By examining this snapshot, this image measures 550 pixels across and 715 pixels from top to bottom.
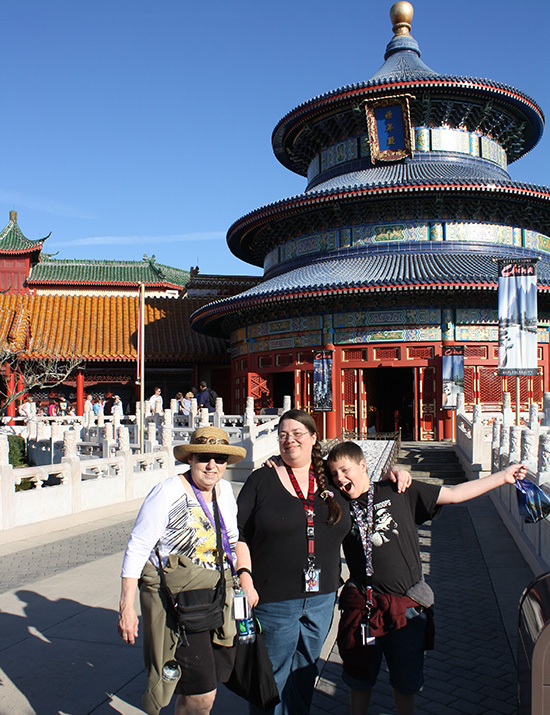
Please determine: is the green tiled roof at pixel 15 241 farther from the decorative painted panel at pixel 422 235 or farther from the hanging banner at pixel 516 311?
the hanging banner at pixel 516 311

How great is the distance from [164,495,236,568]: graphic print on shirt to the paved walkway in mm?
1491

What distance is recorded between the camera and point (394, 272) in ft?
68.5

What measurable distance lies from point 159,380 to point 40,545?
74.0 ft

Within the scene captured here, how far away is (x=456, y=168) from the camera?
23703 millimetres

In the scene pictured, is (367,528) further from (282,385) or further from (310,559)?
(282,385)

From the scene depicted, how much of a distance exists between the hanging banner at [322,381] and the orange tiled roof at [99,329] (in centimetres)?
979

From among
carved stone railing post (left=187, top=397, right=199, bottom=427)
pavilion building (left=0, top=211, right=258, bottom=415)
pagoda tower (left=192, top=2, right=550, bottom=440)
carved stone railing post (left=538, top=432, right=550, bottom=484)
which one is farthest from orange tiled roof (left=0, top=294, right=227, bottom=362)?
carved stone railing post (left=538, top=432, right=550, bottom=484)

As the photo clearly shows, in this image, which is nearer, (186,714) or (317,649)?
(186,714)

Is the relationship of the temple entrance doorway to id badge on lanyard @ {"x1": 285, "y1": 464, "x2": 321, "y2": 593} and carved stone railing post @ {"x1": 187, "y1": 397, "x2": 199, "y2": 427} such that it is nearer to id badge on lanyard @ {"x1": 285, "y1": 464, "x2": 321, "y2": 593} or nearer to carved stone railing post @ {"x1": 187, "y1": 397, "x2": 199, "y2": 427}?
carved stone railing post @ {"x1": 187, "y1": 397, "x2": 199, "y2": 427}

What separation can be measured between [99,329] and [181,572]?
29.6 metres

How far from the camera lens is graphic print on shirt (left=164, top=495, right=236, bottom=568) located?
3.44 metres

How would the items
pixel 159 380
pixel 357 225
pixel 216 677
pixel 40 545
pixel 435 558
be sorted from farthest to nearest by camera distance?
pixel 159 380 < pixel 357 225 < pixel 40 545 < pixel 435 558 < pixel 216 677

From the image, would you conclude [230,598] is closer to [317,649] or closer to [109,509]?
[317,649]

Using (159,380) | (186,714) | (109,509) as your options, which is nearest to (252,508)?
(186,714)
